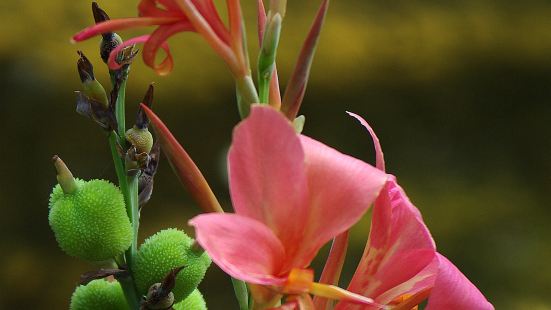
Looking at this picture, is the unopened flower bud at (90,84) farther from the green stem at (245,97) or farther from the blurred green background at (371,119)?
the blurred green background at (371,119)

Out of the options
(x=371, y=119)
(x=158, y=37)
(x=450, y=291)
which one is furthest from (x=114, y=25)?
(x=371, y=119)

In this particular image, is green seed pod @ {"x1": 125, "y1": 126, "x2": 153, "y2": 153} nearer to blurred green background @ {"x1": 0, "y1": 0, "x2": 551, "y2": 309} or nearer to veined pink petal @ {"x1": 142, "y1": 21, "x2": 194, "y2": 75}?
veined pink petal @ {"x1": 142, "y1": 21, "x2": 194, "y2": 75}

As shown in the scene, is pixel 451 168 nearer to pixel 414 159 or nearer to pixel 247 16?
pixel 414 159

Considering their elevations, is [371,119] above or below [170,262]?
below

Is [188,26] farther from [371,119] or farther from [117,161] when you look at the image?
[371,119]

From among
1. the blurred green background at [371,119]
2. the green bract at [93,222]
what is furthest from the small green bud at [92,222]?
the blurred green background at [371,119]

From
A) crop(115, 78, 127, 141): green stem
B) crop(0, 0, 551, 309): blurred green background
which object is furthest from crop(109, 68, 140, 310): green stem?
crop(0, 0, 551, 309): blurred green background
